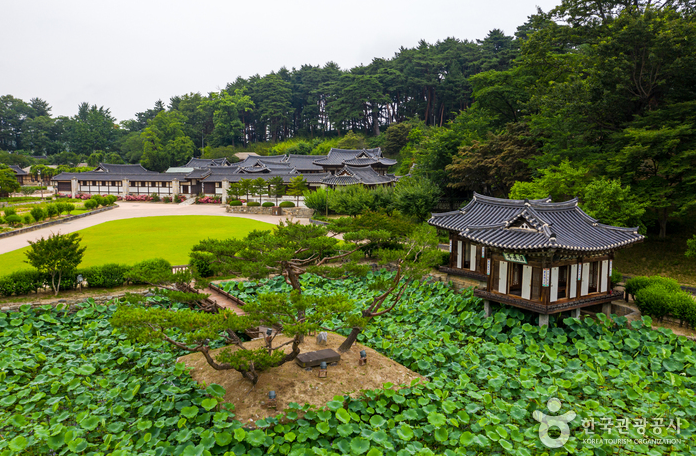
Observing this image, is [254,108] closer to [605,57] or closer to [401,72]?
[401,72]

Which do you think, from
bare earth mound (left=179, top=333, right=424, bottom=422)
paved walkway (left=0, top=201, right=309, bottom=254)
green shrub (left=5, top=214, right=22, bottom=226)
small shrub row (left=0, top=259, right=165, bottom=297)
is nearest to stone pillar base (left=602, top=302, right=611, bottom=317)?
bare earth mound (left=179, top=333, right=424, bottom=422)

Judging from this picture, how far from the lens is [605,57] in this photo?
60.1 ft

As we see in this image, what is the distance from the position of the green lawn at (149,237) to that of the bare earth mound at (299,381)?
32.8 feet

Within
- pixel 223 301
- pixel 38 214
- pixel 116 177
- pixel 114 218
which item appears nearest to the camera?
pixel 223 301

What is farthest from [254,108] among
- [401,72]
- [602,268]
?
[602,268]

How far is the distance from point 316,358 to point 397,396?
7.55 feet

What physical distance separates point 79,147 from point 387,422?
83.5m

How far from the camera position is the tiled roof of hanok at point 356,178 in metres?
37.5

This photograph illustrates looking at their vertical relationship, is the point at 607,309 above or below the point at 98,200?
below

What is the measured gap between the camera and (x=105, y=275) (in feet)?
51.3

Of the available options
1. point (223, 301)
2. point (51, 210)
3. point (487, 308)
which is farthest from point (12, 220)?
point (487, 308)

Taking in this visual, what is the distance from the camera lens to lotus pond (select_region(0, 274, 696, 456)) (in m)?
7.77

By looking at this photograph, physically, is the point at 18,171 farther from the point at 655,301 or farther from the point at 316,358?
the point at 655,301

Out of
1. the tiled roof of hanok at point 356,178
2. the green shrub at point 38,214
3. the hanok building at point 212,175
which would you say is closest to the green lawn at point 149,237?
the green shrub at point 38,214
